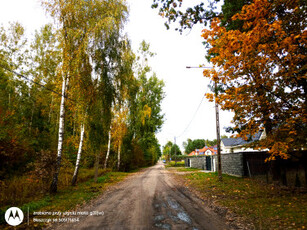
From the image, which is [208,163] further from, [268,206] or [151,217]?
[151,217]

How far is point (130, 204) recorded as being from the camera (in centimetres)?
674

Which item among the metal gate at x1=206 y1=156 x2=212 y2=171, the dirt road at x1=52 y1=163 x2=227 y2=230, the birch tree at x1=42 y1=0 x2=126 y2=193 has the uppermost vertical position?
the birch tree at x1=42 y1=0 x2=126 y2=193

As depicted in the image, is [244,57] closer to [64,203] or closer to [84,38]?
[84,38]

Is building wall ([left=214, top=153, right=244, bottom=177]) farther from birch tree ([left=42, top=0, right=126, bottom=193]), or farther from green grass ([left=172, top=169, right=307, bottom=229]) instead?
birch tree ([left=42, top=0, right=126, bottom=193])

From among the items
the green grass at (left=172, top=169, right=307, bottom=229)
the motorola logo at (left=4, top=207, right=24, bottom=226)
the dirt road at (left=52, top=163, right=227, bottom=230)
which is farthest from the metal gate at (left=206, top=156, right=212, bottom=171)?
the motorola logo at (left=4, top=207, right=24, bottom=226)

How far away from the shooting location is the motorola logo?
5.32 meters

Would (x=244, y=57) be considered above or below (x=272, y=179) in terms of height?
above

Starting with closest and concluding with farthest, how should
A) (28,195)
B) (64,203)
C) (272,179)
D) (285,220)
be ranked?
(285,220) < (64,203) < (28,195) < (272,179)

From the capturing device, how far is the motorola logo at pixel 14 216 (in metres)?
5.32

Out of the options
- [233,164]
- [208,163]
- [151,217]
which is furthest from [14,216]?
[208,163]

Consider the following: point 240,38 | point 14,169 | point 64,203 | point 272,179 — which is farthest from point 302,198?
point 14,169

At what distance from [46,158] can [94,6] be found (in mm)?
8368

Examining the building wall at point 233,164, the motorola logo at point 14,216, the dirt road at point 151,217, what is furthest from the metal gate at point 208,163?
the motorola logo at point 14,216

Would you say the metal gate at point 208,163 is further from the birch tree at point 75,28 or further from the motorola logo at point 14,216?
the motorola logo at point 14,216
